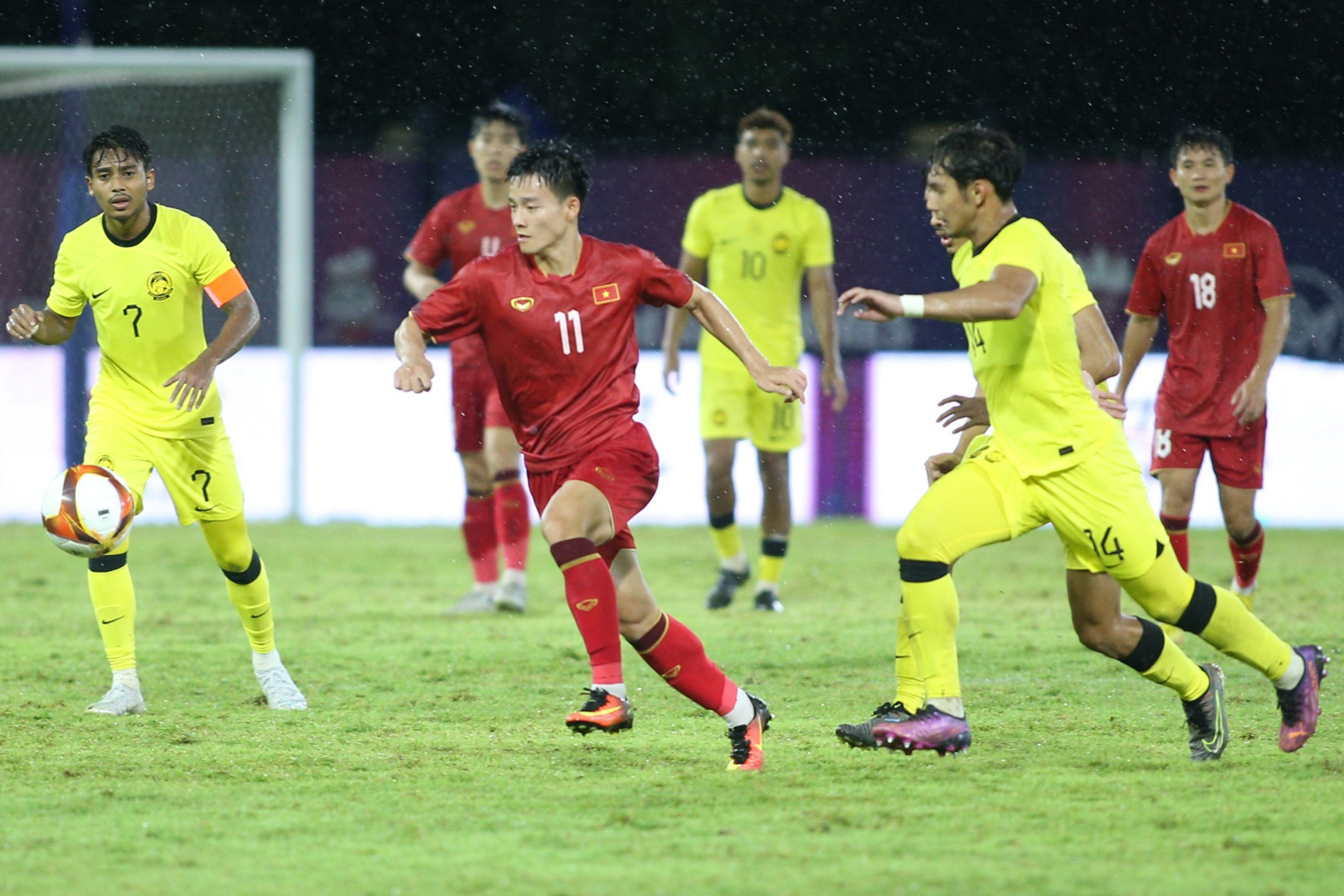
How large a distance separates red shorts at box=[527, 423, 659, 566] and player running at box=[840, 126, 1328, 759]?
789mm

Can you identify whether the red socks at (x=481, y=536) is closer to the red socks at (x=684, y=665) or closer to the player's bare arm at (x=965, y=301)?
the red socks at (x=684, y=665)

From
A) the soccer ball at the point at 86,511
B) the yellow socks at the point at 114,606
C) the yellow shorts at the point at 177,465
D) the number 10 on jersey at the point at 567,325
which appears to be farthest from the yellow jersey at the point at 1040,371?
the yellow socks at the point at 114,606

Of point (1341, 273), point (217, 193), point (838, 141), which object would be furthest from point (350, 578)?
point (838, 141)

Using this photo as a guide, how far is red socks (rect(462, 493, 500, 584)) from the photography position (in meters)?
9.02

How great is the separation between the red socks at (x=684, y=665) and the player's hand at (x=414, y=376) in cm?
94

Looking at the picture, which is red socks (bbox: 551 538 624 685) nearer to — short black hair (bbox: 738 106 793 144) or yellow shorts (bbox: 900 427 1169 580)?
yellow shorts (bbox: 900 427 1169 580)

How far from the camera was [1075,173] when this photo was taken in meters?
14.4

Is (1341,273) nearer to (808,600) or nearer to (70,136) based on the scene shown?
(808,600)

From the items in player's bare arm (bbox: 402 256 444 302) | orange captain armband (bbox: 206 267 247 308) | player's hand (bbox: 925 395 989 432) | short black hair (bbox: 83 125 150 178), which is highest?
short black hair (bbox: 83 125 150 178)

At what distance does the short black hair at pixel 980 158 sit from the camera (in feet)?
16.0

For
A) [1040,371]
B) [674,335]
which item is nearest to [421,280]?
[674,335]

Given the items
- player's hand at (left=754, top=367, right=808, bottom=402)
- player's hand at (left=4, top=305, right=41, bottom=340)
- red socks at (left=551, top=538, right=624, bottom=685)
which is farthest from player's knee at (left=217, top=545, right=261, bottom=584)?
player's hand at (left=754, top=367, right=808, bottom=402)

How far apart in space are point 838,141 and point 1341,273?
6807 mm

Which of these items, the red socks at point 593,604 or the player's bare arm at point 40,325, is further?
the player's bare arm at point 40,325
